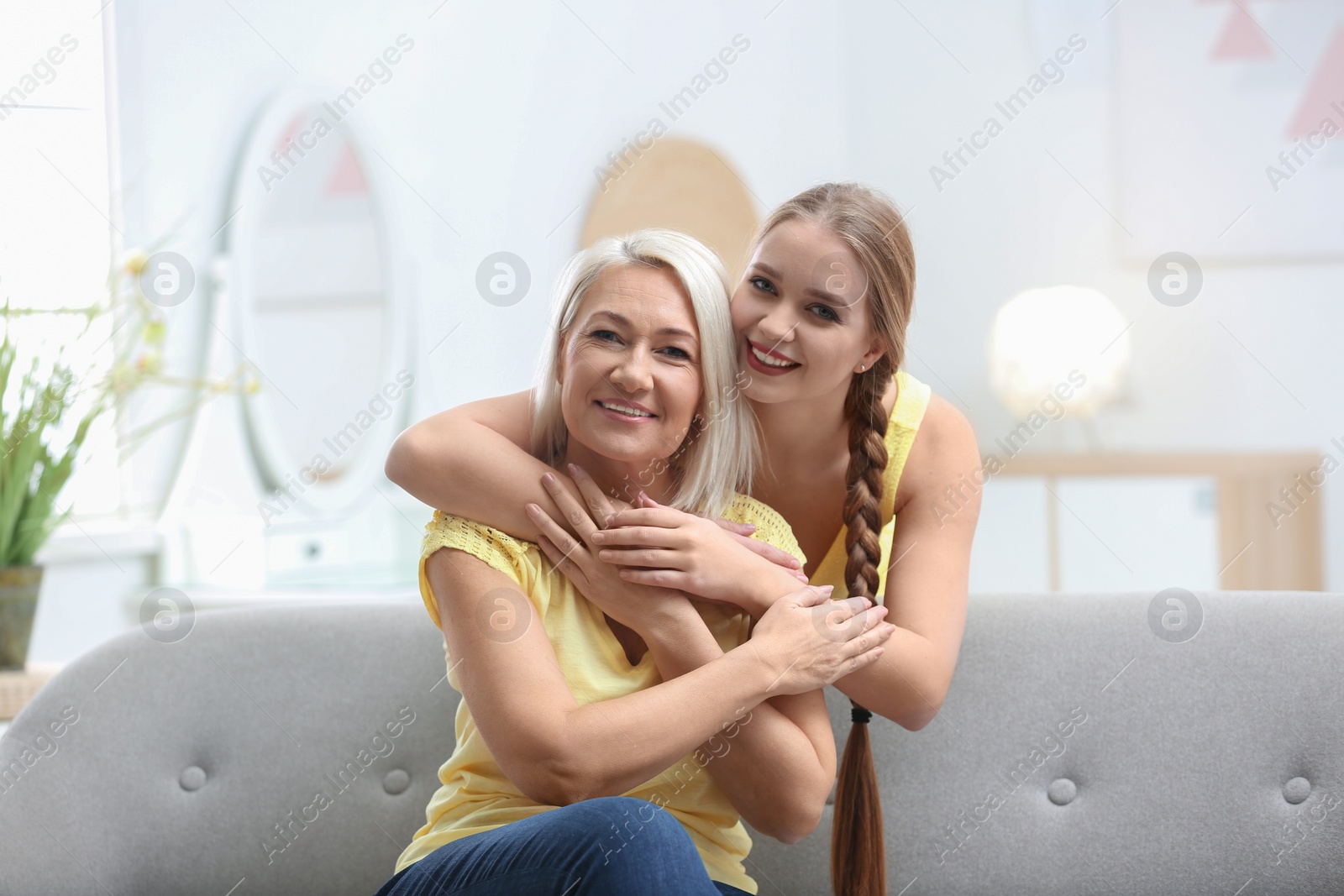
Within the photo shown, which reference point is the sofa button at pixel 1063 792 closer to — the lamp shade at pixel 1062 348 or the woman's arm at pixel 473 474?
the woman's arm at pixel 473 474

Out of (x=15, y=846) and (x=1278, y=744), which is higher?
(x=1278, y=744)

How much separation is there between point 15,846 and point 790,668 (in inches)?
38.4

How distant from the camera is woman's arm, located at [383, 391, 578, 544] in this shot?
1230 mm

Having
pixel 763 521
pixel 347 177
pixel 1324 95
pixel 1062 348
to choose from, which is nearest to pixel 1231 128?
pixel 1324 95

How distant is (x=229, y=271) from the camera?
244 centimetres

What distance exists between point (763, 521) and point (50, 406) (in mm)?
1234

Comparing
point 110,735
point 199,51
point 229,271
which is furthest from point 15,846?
point 199,51

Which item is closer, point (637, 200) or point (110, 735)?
point (110, 735)

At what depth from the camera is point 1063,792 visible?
1.47 meters

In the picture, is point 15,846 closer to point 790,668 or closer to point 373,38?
point 790,668

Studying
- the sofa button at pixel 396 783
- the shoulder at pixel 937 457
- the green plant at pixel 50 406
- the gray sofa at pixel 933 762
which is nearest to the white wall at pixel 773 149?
the green plant at pixel 50 406

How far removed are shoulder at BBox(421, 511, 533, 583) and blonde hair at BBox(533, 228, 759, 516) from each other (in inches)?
6.1

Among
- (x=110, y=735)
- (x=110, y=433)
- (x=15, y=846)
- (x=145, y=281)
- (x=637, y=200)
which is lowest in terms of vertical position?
(x=15, y=846)

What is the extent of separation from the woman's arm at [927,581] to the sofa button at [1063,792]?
8.3 inches
